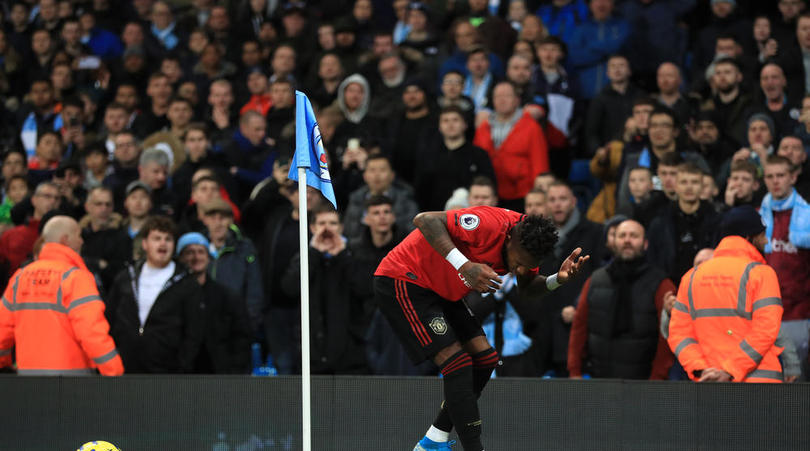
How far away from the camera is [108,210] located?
11789 millimetres

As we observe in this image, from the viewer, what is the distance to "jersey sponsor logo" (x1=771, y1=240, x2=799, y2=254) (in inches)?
376

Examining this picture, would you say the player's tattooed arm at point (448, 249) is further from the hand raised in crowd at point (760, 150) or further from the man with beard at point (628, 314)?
the hand raised in crowd at point (760, 150)

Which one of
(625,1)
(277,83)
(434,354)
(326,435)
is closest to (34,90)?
(277,83)

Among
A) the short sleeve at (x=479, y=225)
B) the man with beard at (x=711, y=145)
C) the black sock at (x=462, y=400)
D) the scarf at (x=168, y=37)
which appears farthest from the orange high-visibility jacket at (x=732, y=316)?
the scarf at (x=168, y=37)

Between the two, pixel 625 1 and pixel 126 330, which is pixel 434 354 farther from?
pixel 625 1

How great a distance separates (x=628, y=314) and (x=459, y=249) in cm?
261

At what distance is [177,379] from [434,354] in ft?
8.00

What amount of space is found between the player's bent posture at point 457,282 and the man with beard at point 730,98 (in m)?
5.19

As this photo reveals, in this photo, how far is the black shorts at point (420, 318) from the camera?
7.35 metres

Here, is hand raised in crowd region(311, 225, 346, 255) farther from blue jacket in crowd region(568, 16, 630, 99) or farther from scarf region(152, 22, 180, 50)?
scarf region(152, 22, 180, 50)

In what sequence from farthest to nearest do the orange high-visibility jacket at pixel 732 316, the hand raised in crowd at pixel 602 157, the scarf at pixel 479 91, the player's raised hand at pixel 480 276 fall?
the scarf at pixel 479 91, the hand raised in crowd at pixel 602 157, the orange high-visibility jacket at pixel 732 316, the player's raised hand at pixel 480 276

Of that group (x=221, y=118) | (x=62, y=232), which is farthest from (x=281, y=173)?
(x=62, y=232)

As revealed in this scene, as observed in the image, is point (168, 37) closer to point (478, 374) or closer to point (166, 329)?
point (166, 329)

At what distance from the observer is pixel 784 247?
960 cm
